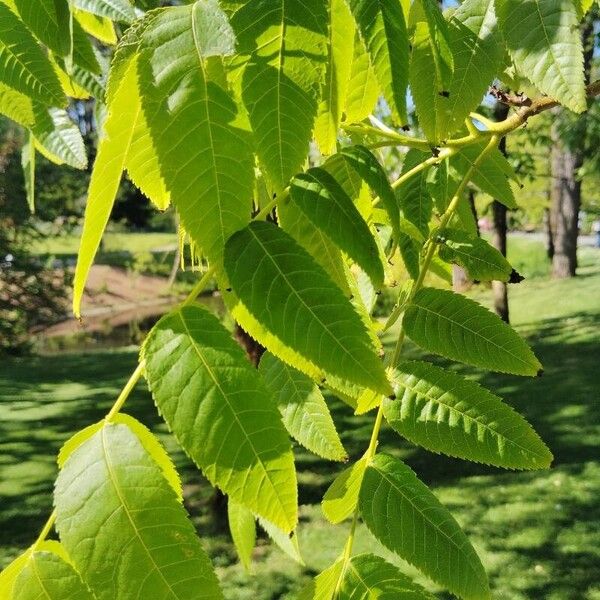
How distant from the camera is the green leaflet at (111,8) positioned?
2.87 feet

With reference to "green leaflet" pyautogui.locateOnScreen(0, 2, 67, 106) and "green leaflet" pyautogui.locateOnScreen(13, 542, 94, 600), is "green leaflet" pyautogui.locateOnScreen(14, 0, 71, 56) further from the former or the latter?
"green leaflet" pyautogui.locateOnScreen(13, 542, 94, 600)

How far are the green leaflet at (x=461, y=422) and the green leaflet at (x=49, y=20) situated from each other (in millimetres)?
569

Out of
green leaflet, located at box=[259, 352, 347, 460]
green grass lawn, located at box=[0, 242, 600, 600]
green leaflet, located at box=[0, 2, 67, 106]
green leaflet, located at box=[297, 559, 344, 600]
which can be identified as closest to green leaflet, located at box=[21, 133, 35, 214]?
green leaflet, located at box=[0, 2, 67, 106]

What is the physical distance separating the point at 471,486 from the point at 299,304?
5663mm

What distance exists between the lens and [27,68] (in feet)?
2.97

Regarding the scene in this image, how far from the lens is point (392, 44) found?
0.70 metres

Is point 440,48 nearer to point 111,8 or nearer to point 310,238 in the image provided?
point 310,238

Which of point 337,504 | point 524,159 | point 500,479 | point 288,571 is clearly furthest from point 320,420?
point 524,159

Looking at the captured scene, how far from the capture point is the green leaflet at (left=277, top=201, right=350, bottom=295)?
0.79 metres

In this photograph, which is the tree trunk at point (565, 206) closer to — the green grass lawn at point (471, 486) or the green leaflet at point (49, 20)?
the green grass lawn at point (471, 486)

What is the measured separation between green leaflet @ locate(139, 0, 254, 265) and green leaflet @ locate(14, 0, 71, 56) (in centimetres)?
27

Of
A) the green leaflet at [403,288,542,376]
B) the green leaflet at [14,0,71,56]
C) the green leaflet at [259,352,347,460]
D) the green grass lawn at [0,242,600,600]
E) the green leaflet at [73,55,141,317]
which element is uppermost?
the green leaflet at [14,0,71,56]

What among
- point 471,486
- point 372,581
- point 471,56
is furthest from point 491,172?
point 471,486

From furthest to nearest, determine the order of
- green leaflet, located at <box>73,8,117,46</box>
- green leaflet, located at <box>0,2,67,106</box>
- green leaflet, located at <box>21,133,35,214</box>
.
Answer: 1. green leaflet, located at <box>21,133,35,214</box>
2. green leaflet, located at <box>73,8,117,46</box>
3. green leaflet, located at <box>0,2,67,106</box>
